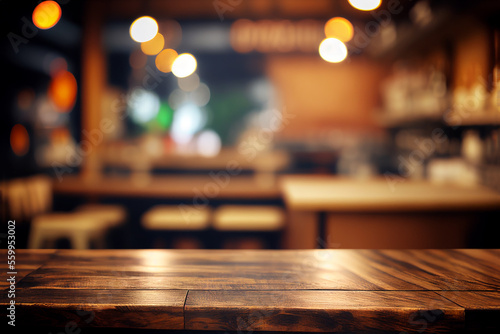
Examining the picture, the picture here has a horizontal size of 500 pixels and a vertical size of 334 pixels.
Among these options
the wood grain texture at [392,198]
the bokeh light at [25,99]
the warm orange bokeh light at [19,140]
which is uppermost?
the bokeh light at [25,99]

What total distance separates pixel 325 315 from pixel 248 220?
2409mm

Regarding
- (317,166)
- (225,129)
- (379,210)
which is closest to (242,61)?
(225,129)

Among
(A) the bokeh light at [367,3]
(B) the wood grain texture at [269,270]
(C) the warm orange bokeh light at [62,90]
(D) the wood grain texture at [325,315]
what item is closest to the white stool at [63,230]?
(B) the wood grain texture at [269,270]

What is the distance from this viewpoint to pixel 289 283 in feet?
3.72

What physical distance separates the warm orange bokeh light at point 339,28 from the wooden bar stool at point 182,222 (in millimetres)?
2767

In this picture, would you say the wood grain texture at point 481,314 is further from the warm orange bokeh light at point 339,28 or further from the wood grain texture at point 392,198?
the warm orange bokeh light at point 339,28

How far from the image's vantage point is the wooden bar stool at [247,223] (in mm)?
3359

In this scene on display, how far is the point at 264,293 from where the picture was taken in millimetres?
1063

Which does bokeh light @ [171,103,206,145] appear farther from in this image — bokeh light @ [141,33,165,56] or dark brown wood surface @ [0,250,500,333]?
dark brown wood surface @ [0,250,500,333]

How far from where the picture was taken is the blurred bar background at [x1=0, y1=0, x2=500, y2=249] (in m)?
2.48

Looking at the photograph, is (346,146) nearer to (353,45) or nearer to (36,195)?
(353,45)

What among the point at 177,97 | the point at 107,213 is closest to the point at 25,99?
the point at 177,97

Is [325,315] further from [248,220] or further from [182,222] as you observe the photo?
[182,222]

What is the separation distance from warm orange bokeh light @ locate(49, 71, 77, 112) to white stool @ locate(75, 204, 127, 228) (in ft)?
15.9
